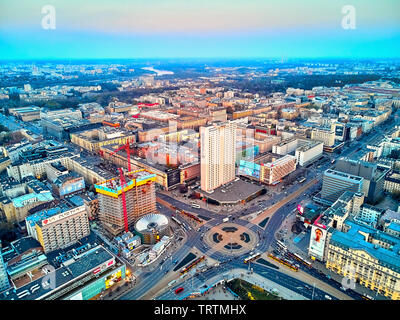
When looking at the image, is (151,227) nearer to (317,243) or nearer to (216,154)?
(216,154)

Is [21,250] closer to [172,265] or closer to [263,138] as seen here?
[172,265]

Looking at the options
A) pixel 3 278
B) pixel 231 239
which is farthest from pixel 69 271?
pixel 231 239

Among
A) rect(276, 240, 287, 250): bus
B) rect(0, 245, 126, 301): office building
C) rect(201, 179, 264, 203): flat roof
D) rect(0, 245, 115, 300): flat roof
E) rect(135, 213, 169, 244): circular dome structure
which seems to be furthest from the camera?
rect(201, 179, 264, 203): flat roof

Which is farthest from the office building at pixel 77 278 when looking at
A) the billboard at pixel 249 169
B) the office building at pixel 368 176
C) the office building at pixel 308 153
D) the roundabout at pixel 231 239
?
the office building at pixel 308 153

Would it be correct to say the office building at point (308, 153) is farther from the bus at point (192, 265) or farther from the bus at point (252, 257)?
the bus at point (192, 265)

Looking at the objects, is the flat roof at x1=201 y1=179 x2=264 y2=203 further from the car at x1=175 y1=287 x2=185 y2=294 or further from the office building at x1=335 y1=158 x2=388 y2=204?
the car at x1=175 y1=287 x2=185 y2=294

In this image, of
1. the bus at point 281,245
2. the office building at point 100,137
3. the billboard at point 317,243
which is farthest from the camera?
the office building at point 100,137

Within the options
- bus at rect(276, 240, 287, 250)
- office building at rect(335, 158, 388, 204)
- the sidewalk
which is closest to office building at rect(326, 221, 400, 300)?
the sidewalk
